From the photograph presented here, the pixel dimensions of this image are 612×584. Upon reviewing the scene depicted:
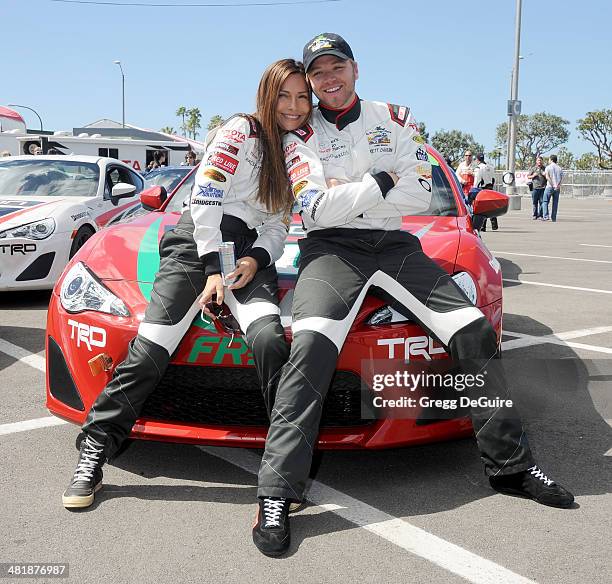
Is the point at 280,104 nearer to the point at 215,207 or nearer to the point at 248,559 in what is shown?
the point at 215,207

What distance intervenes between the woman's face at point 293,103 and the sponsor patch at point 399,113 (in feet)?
1.22

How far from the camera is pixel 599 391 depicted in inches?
172

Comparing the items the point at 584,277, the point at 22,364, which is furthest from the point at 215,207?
the point at 584,277

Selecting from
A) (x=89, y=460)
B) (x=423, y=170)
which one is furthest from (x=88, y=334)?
(x=423, y=170)

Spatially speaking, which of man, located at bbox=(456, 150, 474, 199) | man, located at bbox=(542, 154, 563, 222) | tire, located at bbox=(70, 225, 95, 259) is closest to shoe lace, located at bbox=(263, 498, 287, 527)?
tire, located at bbox=(70, 225, 95, 259)

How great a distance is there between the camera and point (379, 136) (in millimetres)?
3252

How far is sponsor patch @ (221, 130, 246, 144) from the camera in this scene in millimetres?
3104

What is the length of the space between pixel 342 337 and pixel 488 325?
22.9 inches

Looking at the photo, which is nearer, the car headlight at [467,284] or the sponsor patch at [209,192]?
the sponsor patch at [209,192]

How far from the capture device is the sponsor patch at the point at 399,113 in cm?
329

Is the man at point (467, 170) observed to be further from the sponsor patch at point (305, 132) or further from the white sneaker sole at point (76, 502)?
the white sneaker sole at point (76, 502)

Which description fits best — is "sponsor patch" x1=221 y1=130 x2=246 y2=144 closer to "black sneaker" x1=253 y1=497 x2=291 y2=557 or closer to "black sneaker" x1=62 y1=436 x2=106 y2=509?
"black sneaker" x1=62 y1=436 x2=106 y2=509

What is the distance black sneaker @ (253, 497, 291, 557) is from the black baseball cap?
1731 mm

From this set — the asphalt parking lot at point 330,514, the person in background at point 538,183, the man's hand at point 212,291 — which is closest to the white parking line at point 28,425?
the asphalt parking lot at point 330,514
